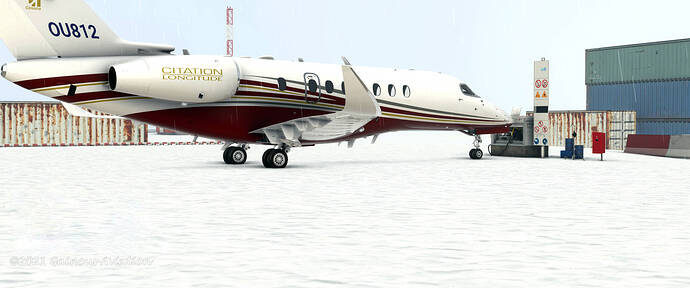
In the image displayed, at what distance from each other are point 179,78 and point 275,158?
153 inches

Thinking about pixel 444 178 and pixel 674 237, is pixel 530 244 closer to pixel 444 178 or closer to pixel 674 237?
pixel 674 237

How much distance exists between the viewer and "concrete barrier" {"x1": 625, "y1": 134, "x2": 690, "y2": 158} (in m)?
28.5

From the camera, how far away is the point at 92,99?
17.9m

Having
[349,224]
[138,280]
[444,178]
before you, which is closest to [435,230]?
[349,224]

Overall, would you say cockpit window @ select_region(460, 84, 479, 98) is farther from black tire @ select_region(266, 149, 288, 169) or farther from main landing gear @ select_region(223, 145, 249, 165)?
main landing gear @ select_region(223, 145, 249, 165)

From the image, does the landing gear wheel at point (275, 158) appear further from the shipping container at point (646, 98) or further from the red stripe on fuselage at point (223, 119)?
the shipping container at point (646, 98)

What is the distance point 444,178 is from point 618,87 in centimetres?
3673

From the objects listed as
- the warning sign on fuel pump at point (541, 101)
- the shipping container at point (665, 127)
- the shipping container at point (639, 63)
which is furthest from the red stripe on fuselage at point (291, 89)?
the shipping container at point (639, 63)

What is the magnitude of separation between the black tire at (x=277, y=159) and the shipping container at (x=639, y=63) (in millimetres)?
34034

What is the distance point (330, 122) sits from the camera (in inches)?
816

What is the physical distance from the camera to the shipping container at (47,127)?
133 ft

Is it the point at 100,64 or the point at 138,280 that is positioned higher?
the point at 100,64

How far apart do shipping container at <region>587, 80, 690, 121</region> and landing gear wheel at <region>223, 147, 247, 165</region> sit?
3344cm

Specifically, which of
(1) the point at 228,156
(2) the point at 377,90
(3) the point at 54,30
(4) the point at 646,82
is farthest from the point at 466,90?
(4) the point at 646,82
